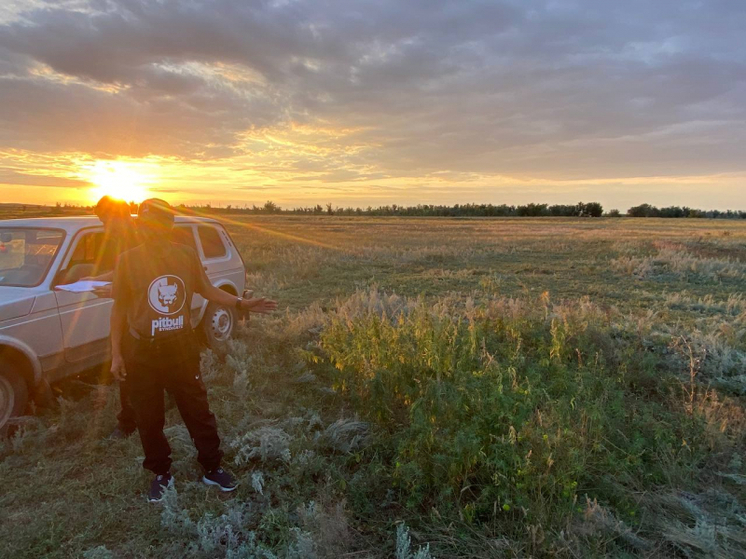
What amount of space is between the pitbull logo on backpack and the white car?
5.98 ft

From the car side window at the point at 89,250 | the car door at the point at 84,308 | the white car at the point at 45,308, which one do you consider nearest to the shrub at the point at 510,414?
the car door at the point at 84,308

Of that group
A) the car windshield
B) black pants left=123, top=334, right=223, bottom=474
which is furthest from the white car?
black pants left=123, top=334, right=223, bottom=474

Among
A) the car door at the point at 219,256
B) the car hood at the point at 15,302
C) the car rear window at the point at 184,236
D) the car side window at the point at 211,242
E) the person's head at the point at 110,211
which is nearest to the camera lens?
the car hood at the point at 15,302

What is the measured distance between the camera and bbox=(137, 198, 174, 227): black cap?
10.7 ft

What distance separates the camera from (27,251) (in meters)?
4.79

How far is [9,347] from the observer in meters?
4.02

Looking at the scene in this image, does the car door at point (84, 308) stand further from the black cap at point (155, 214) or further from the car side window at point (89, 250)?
the black cap at point (155, 214)

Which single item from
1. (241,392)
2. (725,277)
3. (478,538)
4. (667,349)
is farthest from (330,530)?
(725,277)

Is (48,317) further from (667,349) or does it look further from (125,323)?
(667,349)

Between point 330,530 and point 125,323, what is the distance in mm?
2016

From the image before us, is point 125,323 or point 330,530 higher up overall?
point 125,323

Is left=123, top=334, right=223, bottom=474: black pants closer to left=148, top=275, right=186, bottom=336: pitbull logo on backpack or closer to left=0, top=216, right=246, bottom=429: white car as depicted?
left=148, top=275, right=186, bottom=336: pitbull logo on backpack

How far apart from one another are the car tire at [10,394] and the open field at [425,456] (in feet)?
0.52

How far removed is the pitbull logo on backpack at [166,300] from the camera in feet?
10.4
